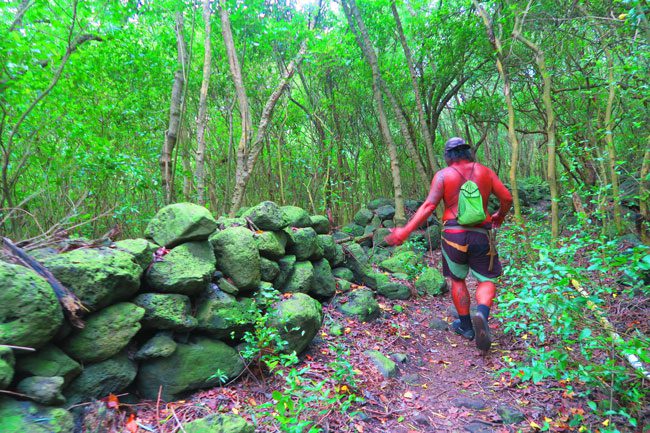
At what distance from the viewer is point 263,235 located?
3799mm

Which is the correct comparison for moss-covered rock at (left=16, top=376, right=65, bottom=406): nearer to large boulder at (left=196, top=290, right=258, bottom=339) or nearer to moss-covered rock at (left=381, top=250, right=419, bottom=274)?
large boulder at (left=196, top=290, right=258, bottom=339)

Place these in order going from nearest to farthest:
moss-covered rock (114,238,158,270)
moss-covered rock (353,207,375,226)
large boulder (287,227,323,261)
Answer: moss-covered rock (114,238,158,270) < large boulder (287,227,323,261) < moss-covered rock (353,207,375,226)

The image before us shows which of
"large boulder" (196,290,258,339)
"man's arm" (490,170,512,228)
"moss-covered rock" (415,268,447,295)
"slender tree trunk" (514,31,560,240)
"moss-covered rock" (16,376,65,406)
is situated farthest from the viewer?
"moss-covered rock" (415,268,447,295)

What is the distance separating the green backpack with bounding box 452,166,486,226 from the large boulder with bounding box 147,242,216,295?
8.37 feet

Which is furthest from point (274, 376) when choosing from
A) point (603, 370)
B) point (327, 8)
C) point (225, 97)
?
point (327, 8)

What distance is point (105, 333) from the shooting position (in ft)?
7.66

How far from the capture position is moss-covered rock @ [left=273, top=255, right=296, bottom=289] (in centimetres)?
385

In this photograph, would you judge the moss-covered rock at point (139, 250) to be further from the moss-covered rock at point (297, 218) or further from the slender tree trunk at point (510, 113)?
the slender tree trunk at point (510, 113)

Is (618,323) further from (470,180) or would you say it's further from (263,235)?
(263,235)

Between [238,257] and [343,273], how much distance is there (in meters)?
1.96

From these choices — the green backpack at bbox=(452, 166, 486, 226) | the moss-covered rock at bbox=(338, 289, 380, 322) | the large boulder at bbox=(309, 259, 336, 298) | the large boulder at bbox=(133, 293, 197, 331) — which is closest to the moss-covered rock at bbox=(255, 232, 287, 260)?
the large boulder at bbox=(309, 259, 336, 298)

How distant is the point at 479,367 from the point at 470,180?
187cm

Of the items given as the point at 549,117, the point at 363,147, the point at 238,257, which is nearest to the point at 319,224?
the point at 238,257

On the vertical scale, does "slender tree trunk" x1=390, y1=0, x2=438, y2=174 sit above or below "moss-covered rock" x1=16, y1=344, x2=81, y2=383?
above
